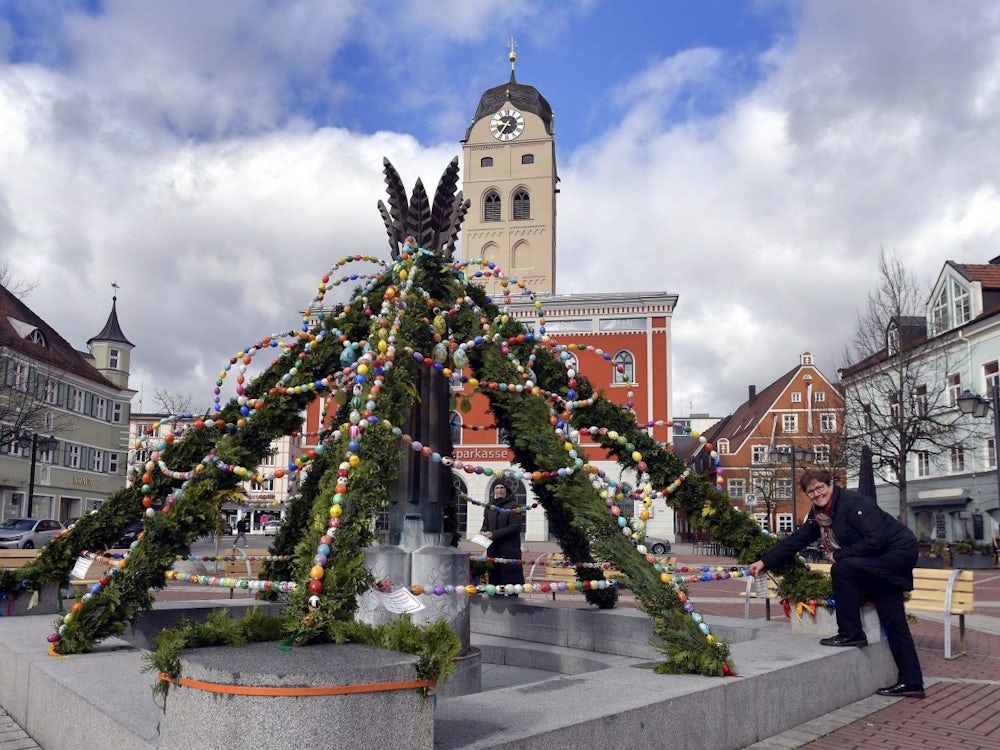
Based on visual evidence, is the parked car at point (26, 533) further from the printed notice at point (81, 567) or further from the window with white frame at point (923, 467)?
the window with white frame at point (923, 467)

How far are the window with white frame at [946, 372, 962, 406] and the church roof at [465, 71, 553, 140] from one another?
28305 millimetres

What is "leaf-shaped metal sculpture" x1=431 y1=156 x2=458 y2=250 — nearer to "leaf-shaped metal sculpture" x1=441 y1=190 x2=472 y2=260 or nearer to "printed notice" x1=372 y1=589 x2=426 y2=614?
"leaf-shaped metal sculpture" x1=441 y1=190 x2=472 y2=260

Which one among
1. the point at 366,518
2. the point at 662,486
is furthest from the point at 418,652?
the point at 662,486

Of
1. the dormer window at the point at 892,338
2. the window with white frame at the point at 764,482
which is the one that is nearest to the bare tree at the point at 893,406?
the dormer window at the point at 892,338

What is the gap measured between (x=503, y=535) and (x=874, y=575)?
15.2 ft

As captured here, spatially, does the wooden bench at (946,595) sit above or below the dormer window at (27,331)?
below

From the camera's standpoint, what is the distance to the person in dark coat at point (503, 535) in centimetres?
987

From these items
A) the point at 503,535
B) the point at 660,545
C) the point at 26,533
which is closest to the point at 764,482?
the point at 660,545

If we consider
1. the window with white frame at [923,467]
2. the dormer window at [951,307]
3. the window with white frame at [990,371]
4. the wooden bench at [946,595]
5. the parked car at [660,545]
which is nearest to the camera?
the wooden bench at [946,595]

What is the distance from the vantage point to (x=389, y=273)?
7523 millimetres

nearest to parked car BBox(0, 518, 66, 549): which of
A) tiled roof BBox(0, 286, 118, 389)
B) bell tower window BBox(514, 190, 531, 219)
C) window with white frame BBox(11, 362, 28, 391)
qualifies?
window with white frame BBox(11, 362, 28, 391)

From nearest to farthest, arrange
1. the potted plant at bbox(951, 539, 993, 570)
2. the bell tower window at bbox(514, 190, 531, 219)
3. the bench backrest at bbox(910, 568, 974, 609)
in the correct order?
the bench backrest at bbox(910, 568, 974, 609) < the potted plant at bbox(951, 539, 993, 570) < the bell tower window at bbox(514, 190, 531, 219)

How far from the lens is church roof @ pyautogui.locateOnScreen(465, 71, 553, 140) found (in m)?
53.5

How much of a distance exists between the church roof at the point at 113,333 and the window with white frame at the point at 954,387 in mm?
44974
